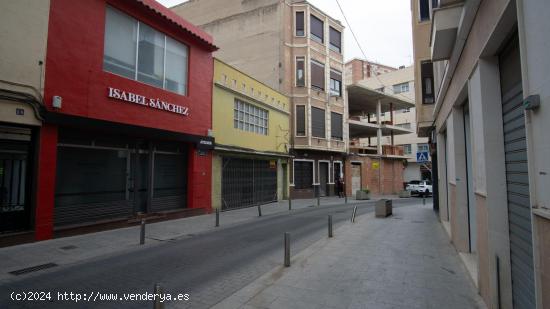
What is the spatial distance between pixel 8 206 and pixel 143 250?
161 inches

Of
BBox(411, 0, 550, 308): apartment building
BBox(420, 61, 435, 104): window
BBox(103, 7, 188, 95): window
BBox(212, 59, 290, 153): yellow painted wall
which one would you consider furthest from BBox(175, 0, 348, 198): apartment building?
BBox(411, 0, 550, 308): apartment building

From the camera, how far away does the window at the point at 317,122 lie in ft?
83.1

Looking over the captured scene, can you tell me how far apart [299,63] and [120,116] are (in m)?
16.9

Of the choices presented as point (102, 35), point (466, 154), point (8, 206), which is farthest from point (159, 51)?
point (466, 154)

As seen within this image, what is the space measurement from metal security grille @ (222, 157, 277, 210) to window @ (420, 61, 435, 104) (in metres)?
9.77

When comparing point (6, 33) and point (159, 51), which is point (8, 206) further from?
point (159, 51)

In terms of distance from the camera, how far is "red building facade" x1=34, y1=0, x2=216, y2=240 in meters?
9.41

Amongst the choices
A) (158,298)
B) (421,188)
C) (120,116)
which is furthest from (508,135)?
(421,188)

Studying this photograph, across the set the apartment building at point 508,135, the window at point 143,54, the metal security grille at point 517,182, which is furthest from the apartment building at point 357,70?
the metal security grille at point 517,182

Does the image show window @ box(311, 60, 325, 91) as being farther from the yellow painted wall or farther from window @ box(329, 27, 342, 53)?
the yellow painted wall

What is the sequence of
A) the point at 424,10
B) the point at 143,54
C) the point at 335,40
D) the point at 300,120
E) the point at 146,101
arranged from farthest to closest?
the point at 335,40 → the point at 300,120 → the point at 424,10 → the point at 143,54 → the point at 146,101

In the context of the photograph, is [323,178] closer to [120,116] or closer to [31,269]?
[120,116]

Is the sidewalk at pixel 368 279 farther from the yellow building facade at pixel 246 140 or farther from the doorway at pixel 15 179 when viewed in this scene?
the yellow building facade at pixel 246 140

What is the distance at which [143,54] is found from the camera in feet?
40.8
